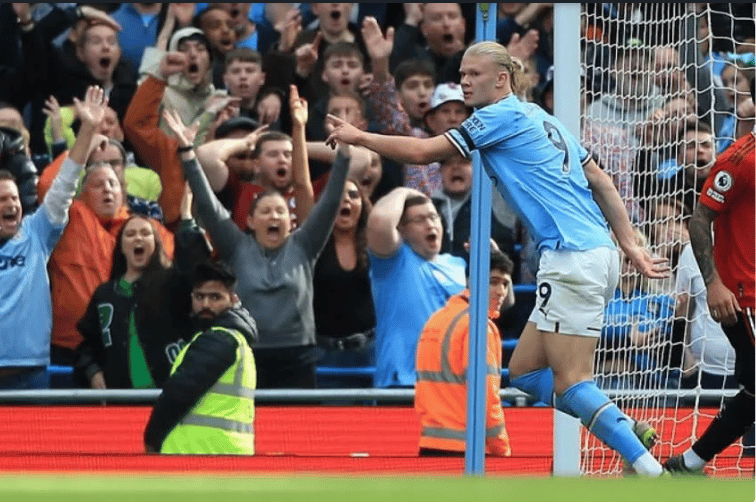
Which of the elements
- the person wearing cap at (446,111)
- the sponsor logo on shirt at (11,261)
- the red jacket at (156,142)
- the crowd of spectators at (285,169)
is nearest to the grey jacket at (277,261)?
the crowd of spectators at (285,169)

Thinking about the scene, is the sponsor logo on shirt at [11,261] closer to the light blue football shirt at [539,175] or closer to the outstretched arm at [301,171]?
the outstretched arm at [301,171]

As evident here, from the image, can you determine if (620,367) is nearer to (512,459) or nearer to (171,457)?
(512,459)

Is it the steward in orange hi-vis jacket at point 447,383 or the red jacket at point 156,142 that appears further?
the red jacket at point 156,142

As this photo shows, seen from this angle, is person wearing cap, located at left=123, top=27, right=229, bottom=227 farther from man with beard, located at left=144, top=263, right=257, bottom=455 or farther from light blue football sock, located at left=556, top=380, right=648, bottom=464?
light blue football sock, located at left=556, top=380, right=648, bottom=464

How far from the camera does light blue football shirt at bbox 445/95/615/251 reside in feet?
21.2

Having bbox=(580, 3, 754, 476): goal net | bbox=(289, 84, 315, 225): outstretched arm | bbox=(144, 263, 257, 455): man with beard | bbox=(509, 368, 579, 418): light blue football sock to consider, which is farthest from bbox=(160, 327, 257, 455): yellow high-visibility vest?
bbox=(289, 84, 315, 225): outstretched arm

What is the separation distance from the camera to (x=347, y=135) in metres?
6.03

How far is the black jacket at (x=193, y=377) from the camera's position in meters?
7.41

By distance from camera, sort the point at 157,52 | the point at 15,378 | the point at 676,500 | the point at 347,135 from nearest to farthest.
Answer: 1. the point at 676,500
2. the point at 347,135
3. the point at 15,378
4. the point at 157,52

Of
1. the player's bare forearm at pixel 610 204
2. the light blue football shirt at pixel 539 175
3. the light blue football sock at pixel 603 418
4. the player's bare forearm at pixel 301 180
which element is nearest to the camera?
the light blue football sock at pixel 603 418

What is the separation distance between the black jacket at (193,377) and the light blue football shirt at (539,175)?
166cm

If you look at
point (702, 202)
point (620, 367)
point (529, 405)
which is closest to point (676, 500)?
point (702, 202)

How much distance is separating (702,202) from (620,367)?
167cm

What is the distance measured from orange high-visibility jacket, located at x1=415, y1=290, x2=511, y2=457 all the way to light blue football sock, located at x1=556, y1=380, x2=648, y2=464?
1223 millimetres
